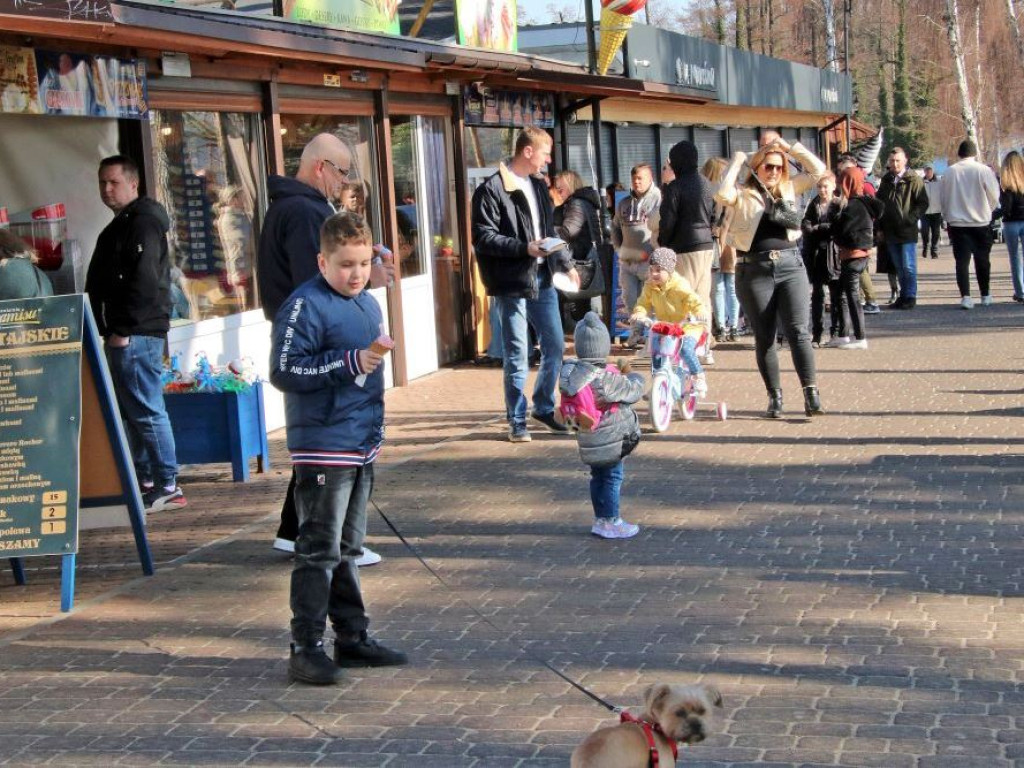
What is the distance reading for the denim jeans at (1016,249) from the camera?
61.4 ft

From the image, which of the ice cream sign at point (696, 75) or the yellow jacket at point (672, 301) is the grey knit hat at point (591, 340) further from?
the ice cream sign at point (696, 75)

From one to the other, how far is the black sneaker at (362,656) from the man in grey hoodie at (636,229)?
972 centimetres

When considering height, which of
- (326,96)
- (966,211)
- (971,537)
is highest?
(326,96)

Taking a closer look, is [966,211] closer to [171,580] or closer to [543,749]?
[171,580]

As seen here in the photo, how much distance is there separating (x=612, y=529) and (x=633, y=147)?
16132 mm

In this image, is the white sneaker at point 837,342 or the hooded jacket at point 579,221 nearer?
the hooded jacket at point 579,221

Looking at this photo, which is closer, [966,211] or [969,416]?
[969,416]

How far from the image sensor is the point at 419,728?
17.0ft

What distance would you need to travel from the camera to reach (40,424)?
702 centimetres

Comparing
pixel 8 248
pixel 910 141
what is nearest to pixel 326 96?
pixel 8 248

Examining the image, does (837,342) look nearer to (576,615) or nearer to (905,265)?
(905,265)

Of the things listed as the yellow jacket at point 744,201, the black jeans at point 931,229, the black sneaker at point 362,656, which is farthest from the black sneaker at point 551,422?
the black jeans at point 931,229

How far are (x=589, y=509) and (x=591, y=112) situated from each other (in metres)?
12.0

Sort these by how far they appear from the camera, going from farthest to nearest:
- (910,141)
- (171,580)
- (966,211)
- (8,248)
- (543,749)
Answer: (910,141)
(966,211)
(8,248)
(171,580)
(543,749)
